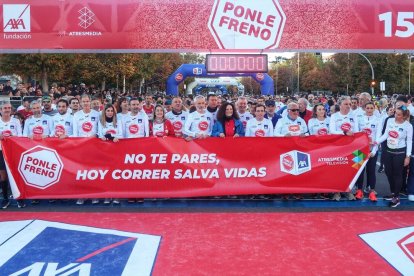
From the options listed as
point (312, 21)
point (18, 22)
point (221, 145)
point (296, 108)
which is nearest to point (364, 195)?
point (296, 108)

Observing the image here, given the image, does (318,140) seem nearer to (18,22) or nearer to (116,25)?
(116,25)

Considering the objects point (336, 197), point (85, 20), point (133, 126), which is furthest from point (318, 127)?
point (85, 20)

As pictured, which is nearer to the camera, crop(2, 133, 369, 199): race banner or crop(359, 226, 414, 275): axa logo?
crop(359, 226, 414, 275): axa logo

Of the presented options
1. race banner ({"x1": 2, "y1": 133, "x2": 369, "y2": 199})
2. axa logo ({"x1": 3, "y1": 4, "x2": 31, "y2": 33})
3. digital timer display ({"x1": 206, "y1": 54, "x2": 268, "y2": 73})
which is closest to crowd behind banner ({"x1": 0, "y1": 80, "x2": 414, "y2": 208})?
race banner ({"x1": 2, "y1": 133, "x2": 369, "y2": 199})

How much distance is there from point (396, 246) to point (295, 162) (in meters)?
2.58

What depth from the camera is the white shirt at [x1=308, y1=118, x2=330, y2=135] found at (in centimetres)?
825

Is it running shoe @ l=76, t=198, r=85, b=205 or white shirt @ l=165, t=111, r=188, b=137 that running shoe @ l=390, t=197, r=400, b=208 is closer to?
white shirt @ l=165, t=111, r=188, b=137

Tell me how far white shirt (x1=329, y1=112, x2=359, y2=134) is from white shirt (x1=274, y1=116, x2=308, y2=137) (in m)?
0.52

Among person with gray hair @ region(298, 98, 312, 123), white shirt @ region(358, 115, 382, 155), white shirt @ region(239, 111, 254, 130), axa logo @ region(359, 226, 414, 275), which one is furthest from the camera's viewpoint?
person with gray hair @ region(298, 98, 312, 123)

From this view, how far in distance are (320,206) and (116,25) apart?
5.41 meters

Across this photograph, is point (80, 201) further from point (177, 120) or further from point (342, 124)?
point (342, 124)

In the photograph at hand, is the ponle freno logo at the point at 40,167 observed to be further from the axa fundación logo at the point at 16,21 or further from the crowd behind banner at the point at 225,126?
the axa fundación logo at the point at 16,21

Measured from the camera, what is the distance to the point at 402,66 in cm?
5484

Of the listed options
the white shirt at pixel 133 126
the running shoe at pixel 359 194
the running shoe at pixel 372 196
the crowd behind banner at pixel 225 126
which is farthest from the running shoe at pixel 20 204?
the running shoe at pixel 372 196
